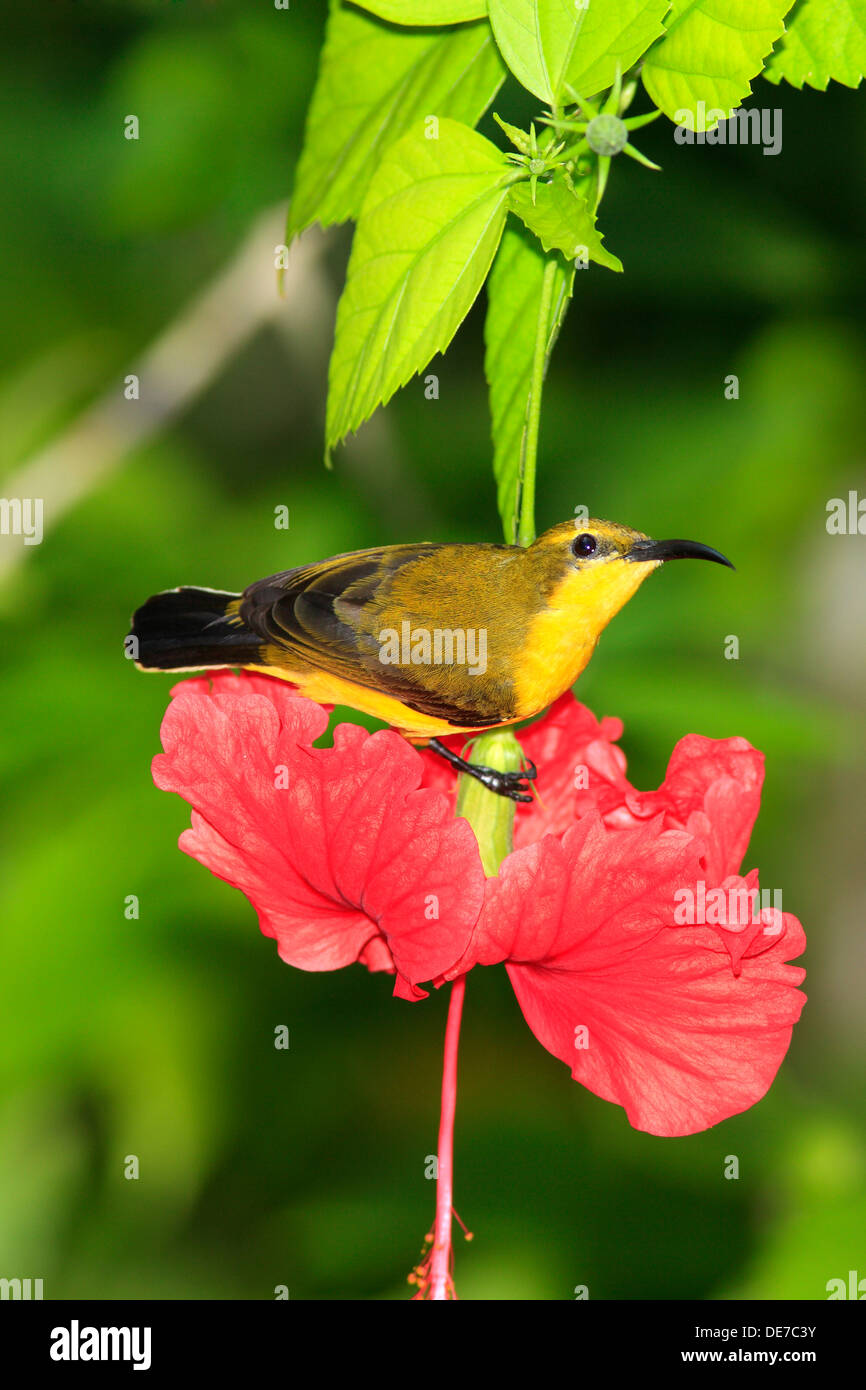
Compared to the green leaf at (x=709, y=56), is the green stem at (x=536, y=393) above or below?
below

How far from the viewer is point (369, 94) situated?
144 cm

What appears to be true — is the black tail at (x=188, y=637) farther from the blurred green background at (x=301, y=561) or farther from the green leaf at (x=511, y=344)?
the blurred green background at (x=301, y=561)

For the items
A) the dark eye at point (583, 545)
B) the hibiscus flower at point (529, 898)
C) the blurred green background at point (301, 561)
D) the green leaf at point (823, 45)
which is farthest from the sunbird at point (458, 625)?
the blurred green background at point (301, 561)

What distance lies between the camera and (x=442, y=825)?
3.81 ft

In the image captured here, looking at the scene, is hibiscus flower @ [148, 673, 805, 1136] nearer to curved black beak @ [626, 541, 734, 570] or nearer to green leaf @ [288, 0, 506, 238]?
curved black beak @ [626, 541, 734, 570]

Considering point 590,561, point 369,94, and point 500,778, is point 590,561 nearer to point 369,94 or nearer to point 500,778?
point 500,778

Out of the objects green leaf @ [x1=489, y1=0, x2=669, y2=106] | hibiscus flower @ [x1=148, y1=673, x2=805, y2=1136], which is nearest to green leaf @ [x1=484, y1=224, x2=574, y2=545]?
green leaf @ [x1=489, y1=0, x2=669, y2=106]

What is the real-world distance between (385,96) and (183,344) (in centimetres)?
156

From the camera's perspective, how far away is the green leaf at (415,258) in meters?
1.17

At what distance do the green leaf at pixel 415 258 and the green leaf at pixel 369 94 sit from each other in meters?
0.17

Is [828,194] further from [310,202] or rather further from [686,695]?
[310,202]

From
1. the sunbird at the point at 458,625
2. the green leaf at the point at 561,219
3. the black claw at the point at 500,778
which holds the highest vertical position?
the green leaf at the point at 561,219

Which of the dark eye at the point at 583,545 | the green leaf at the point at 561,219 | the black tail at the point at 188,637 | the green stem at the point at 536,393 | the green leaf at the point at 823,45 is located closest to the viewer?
the green leaf at the point at 561,219

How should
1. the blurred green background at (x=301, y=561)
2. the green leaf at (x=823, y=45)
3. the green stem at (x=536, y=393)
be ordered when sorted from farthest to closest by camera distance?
the blurred green background at (x=301, y=561) → the green leaf at (x=823, y=45) → the green stem at (x=536, y=393)
